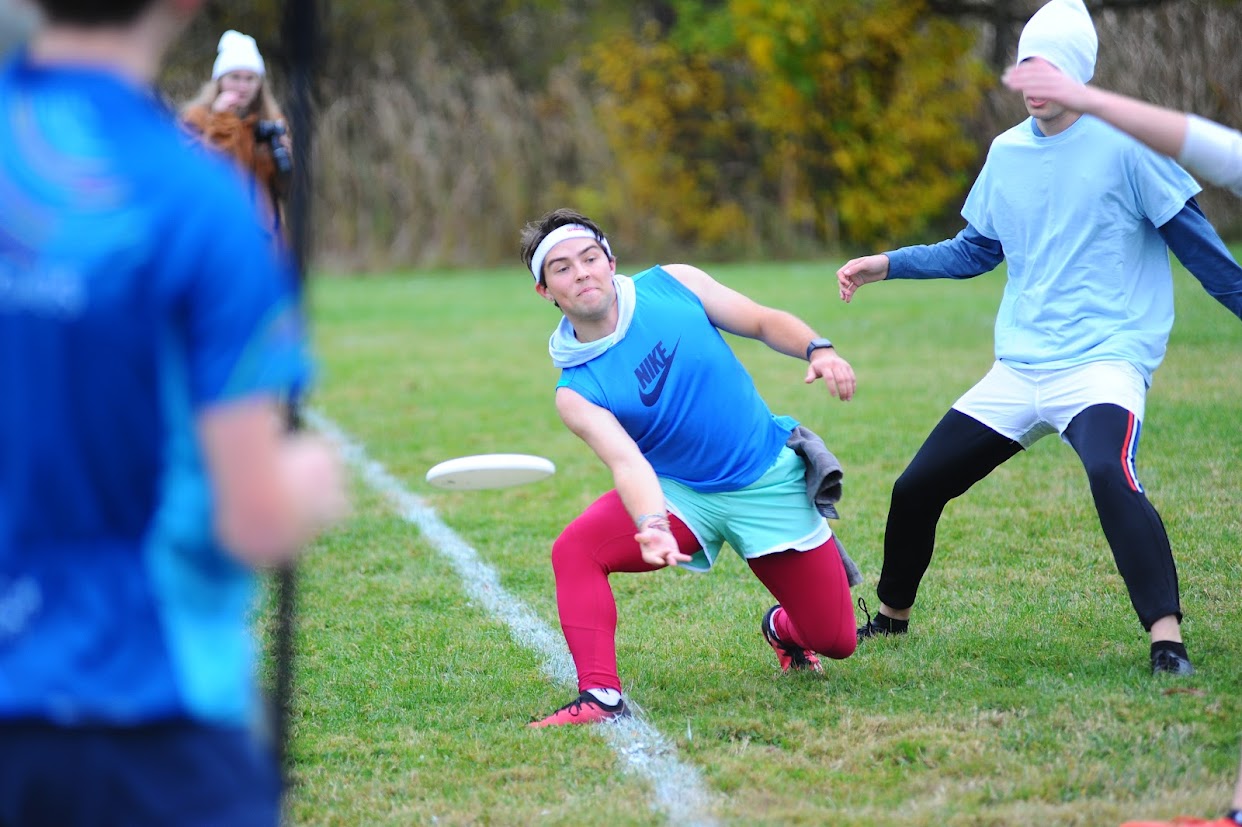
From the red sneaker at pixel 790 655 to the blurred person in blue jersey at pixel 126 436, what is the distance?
3126 mm

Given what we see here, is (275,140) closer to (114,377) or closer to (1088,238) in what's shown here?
(1088,238)

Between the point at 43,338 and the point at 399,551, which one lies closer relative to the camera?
the point at 43,338

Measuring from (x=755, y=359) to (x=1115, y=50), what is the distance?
1192cm

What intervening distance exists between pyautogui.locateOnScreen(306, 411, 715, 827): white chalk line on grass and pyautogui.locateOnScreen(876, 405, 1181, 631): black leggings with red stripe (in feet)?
4.25

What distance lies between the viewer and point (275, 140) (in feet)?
23.4

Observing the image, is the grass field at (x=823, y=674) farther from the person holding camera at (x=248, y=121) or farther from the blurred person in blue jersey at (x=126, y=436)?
the blurred person in blue jersey at (x=126, y=436)

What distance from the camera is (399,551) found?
659cm

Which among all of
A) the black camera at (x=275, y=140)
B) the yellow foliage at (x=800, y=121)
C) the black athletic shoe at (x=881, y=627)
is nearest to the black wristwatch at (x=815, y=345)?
the black athletic shoe at (x=881, y=627)

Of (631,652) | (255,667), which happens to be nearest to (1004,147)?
(631,652)

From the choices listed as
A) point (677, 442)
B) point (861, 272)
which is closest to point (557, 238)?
point (677, 442)

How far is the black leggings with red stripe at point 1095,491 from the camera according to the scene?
14.0ft

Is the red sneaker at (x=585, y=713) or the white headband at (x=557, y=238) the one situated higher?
the white headband at (x=557, y=238)

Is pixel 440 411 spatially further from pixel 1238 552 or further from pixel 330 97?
pixel 330 97

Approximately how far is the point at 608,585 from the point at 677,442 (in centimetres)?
51
